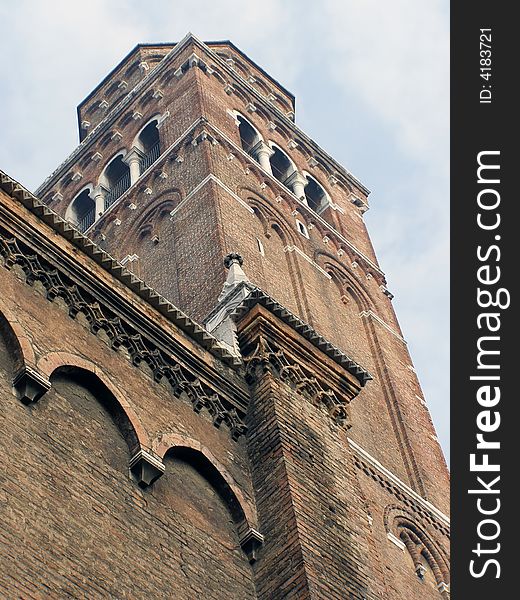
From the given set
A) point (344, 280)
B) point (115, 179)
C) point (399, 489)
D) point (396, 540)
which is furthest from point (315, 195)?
point (396, 540)

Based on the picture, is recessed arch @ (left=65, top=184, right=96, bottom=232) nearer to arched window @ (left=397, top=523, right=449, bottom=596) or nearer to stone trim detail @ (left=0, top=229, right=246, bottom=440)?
arched window @ (left=397, top=523, right=449, bottom=596)

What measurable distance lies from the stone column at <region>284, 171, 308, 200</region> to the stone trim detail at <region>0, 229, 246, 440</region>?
16755mm

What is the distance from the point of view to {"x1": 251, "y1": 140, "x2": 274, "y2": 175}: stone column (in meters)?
32.2

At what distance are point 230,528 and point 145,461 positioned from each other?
5.01 feet

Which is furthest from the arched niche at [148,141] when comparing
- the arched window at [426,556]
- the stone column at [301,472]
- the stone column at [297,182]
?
the stone column at [301,472]

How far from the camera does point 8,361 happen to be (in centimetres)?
1352

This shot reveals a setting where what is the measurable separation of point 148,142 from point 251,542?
19.7 metres

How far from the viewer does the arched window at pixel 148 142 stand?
106 feet

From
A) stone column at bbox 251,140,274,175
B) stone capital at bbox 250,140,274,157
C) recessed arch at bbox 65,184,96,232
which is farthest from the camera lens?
recessed arch at bbox 65,184,96,232

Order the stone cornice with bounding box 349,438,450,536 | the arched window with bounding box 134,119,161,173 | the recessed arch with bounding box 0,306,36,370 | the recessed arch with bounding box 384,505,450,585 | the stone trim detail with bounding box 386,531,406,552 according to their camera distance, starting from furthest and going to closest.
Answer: the arched window with bounding box 134,119,161,173
the stone cornice with bounding box 349,438,450,536
the recessed arch with bounding box 384,505,450,585
the stone trim detail with bounding box 386,531,406,552
the recessed arch with bounding box 0,306,36,370

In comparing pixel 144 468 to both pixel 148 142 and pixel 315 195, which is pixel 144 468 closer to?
pixel 148 142

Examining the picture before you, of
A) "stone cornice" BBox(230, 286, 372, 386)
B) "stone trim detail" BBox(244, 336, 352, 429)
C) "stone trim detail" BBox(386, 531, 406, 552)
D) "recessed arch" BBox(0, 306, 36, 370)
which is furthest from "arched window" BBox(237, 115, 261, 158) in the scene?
"recessed arch" BBox(0, 306, 36, 370)

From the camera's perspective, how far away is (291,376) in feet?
56.9

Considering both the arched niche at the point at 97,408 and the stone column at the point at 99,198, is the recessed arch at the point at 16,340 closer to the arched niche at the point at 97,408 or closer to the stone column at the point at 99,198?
the arched niche at the point at 97,408
